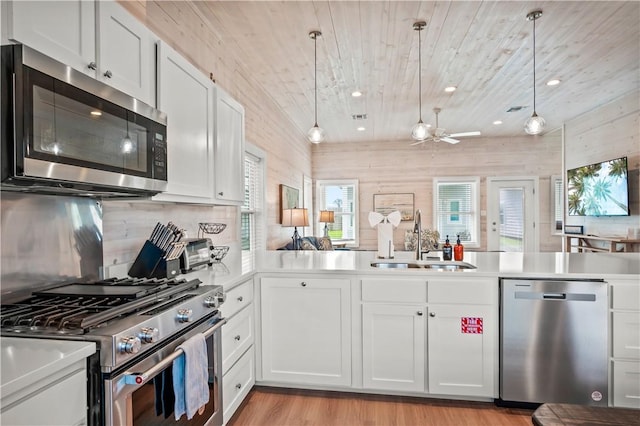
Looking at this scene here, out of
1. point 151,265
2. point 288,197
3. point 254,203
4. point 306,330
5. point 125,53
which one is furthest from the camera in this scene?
point 288,197

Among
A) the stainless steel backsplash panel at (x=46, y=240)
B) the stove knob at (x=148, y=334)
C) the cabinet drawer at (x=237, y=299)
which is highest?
the stainless steel backsplash panel at (x=46, y=240)

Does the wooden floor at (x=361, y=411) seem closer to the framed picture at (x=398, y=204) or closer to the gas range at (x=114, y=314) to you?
the gas range at (x=114, y=314)

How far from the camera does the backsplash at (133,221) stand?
1784 mm

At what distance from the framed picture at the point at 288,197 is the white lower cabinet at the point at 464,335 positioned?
3.35 metres

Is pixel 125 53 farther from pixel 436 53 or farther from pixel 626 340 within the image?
pixel 626 340

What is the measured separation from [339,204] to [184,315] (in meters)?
6.88

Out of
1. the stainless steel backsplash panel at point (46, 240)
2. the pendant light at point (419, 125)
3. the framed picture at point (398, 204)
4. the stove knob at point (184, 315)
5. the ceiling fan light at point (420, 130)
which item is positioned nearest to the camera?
the stainless steel backsplash panel at point (46, 240)

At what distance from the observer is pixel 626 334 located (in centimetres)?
211

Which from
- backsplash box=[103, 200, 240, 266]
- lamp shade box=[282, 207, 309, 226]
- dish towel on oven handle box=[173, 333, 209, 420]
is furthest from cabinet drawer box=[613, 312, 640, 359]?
lamp shade box=[282, 207, 309, 226]

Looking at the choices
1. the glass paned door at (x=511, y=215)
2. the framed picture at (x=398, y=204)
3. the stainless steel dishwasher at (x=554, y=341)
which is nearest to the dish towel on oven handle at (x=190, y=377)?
the stainless steel dishwasher at (x=554, y=341)

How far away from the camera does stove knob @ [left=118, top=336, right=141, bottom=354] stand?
105cm

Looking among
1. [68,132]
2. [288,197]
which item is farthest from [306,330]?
[288,197]

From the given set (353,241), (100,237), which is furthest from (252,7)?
(353,241)

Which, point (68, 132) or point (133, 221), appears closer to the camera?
point (68, 132)
